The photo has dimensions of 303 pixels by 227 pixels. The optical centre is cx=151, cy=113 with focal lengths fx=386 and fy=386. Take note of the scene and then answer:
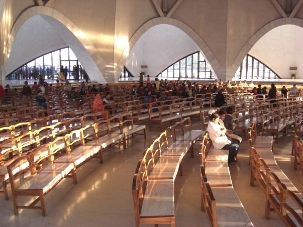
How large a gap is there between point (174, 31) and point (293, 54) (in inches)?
433

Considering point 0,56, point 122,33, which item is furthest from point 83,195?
point 122,33

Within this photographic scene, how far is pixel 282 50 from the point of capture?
3531 cm

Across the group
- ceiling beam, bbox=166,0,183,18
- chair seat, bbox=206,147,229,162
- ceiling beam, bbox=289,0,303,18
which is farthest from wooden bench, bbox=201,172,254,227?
ceiling beam, bbox=289,0,303,18

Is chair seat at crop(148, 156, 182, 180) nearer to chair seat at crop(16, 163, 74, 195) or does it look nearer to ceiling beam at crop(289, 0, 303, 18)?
chair seat at crop(16, 163, 74, 195)

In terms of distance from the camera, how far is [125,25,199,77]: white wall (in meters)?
35.5

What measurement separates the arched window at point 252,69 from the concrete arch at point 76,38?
18176 millimetres

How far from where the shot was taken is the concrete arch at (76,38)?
64.0ft

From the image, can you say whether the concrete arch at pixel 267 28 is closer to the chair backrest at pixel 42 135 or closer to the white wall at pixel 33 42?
the white wall at pixel 33 42

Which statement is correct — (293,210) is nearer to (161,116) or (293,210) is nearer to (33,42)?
(161,116)

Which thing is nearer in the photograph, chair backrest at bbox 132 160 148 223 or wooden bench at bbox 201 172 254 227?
wooden bench at bbox 201 172 254 227

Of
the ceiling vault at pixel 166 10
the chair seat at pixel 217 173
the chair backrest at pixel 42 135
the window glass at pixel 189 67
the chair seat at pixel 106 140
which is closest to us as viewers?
the chair seat at pixel 217 173

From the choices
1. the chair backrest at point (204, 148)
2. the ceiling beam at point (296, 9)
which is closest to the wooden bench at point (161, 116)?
the chair backrest at point (204, 148)

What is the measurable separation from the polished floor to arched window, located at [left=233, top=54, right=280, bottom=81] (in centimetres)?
3161

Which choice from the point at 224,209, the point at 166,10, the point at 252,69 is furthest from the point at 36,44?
the point at 224,209
